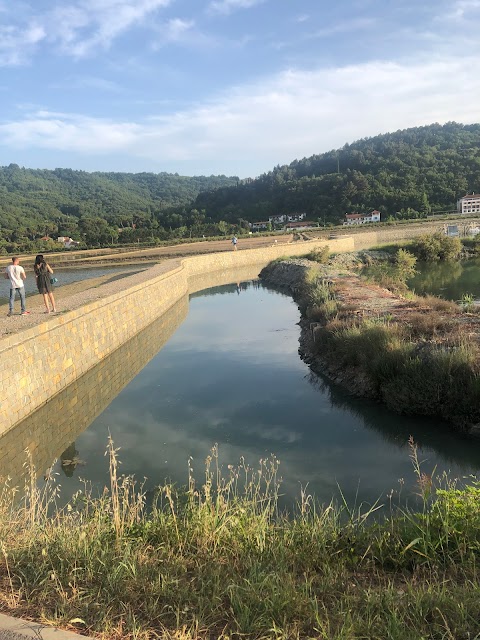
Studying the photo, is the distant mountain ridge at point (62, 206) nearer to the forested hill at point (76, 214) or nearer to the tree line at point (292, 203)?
the forested hill at point (76, 214)

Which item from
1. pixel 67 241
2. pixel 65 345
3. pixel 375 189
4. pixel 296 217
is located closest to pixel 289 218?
pixel 296 217

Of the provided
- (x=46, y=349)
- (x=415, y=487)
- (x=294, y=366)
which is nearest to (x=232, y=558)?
(x=415, y=487)

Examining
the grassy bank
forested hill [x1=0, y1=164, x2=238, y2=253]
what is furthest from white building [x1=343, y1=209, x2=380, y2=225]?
the grassy bank

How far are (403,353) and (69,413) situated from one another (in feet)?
25.6

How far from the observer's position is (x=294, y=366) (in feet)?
48.9

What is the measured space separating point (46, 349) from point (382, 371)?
8019mm

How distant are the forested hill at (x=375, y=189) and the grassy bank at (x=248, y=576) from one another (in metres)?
91.0

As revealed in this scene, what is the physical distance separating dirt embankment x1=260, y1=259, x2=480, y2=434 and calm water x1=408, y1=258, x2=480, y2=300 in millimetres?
9958

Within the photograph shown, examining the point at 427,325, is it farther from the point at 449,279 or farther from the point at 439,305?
the point at 449,279

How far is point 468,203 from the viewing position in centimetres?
9188

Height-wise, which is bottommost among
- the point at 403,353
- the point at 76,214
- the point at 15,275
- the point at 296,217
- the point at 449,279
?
the point at 449,279

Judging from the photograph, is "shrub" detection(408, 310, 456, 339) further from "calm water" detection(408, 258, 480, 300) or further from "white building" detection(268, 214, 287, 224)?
"white building" detection(268, 214, 287, 224)

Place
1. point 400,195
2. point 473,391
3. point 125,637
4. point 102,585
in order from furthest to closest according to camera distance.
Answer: point 400,195 < point 473,391 < point 102,585 < point 125,637

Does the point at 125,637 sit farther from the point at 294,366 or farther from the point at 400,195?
the point at 400,195
